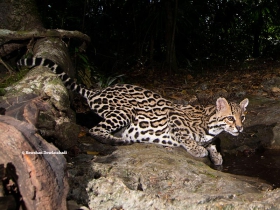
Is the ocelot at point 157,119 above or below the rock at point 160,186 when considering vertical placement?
above

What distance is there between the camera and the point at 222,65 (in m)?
12.8

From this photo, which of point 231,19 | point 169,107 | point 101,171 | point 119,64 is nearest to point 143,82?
point 119,64

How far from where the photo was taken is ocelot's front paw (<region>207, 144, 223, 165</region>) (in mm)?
6070

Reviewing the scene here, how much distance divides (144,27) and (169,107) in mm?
5448

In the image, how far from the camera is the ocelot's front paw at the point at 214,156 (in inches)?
239

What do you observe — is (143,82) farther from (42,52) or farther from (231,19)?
(231,19)

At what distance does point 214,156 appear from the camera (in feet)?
20.2

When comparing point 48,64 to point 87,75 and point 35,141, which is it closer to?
point 87,75

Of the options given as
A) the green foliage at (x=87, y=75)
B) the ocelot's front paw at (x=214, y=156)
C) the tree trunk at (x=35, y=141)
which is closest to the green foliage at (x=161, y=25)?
the green foliage at (x=87, y=75)

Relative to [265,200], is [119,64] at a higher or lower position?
higher

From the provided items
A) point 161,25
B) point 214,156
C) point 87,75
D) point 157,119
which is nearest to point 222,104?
point 214,156

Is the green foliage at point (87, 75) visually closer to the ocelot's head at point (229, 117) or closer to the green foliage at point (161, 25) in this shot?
the green foliage at point (161, 25)

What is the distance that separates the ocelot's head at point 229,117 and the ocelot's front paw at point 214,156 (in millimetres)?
316

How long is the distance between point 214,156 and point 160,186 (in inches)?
92.4
